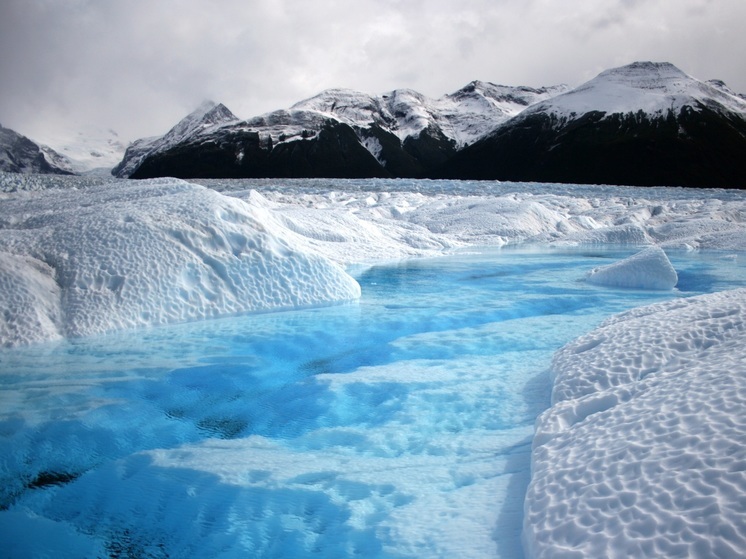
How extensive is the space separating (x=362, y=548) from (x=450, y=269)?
399 inches

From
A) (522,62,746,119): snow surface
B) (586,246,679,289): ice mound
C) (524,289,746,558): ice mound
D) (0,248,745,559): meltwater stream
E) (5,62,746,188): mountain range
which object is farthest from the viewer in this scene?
(522,62,746,119): snow surface

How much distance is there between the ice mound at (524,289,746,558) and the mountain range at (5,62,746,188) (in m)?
80.3

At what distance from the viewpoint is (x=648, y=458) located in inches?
76.9

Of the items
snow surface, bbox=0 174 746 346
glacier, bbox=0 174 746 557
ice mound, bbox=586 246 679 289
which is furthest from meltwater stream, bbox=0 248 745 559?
ice mound, bbox=586 246 679 289

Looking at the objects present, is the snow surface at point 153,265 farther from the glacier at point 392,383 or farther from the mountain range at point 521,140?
the mountain range at point 521,140

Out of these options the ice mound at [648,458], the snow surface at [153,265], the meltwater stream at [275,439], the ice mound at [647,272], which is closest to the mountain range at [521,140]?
the ice mound at [647,272]

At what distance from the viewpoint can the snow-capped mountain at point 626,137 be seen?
75375mm

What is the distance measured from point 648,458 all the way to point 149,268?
548cm

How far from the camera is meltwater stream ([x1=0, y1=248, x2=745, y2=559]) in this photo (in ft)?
7.42

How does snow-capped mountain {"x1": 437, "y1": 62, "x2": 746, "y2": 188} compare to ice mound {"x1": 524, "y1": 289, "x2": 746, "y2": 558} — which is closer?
ice mound {"x1": 524, "y1": 289, "x2": 746, "y2": 558}

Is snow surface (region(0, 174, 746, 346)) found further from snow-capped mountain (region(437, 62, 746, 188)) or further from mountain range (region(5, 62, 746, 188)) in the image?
mountain range (region(5, 62, 746, 188))

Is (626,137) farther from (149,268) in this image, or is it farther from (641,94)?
(149,268)

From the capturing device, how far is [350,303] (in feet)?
24.6

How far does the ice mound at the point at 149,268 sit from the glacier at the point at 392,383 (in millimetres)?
19
